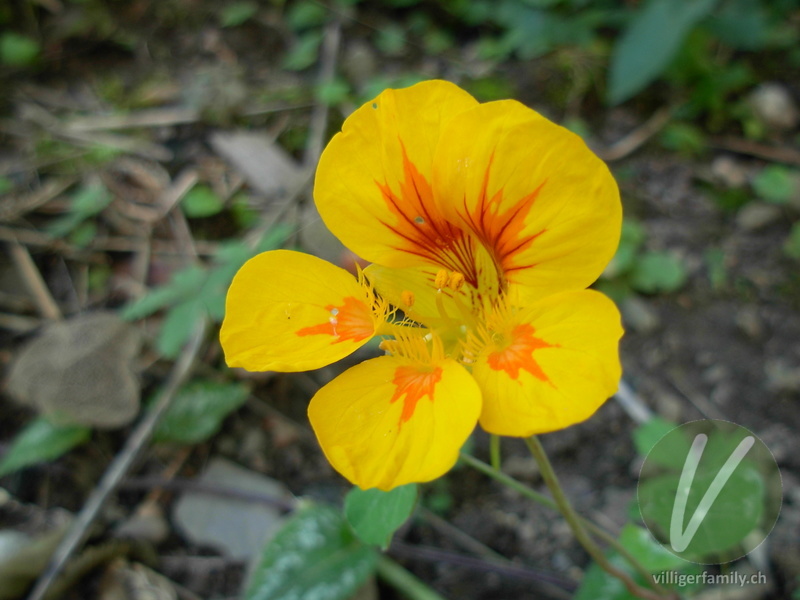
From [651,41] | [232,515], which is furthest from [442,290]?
[651,41]

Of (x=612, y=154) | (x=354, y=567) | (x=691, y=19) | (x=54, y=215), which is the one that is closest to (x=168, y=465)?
(x=354, y=567)

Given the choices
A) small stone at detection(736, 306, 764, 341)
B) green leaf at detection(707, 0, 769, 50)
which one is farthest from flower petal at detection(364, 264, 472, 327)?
green leaf at detection(707, 0, 769, 50)

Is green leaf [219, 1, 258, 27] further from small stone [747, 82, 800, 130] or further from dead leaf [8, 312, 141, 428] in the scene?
small stone [747, 82, 800, 130]

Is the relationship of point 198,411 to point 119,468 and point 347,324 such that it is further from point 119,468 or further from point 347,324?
point 347,324

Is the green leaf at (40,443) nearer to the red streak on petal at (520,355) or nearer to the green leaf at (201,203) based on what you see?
the green leaf at (201,203)

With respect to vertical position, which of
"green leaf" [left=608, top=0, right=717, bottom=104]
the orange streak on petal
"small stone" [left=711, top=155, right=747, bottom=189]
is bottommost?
"small stone" [left=711, top=155, right=747, bottom=189]

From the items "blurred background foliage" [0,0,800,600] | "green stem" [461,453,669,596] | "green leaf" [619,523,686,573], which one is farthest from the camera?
"blurred background foliage" [0,0,800,600]
